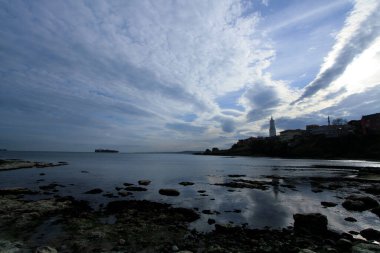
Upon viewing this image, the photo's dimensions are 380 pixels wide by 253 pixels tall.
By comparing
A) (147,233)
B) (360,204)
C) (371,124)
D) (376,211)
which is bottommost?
(147,233)

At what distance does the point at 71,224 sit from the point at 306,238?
18074 mm

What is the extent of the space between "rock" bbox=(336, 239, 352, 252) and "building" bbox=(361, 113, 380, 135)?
524 feet

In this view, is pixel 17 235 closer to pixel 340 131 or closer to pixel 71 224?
pixel 71 224

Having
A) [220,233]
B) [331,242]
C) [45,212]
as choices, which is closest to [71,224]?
[45,212]

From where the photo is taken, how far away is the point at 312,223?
64.5 ft

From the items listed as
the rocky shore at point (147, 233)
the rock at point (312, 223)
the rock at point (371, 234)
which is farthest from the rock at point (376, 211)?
the rock at point (312, 223)

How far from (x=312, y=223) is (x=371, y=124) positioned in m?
161

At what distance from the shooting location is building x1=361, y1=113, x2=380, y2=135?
143850 millimetres

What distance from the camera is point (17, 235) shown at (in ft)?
56.5

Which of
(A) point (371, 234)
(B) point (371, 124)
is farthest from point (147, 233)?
(B) point (371, 124)

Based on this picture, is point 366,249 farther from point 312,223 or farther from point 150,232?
point 150,232

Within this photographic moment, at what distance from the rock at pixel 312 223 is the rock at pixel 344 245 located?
255 centimetres

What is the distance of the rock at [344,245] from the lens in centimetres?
1548

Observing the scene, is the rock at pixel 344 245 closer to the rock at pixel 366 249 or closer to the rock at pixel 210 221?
the rock at pixel 366 249
